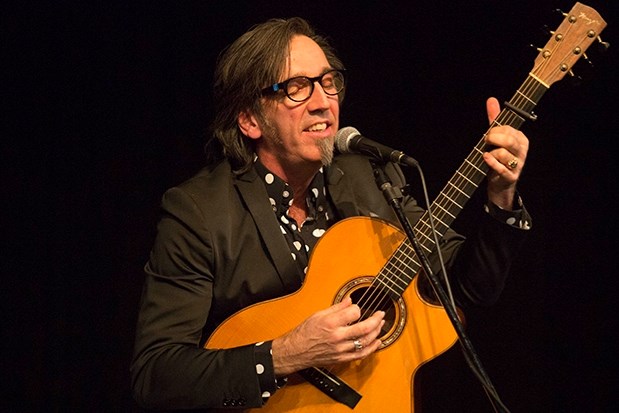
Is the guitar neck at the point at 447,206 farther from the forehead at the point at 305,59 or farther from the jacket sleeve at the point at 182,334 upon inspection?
the forehead at the point at 305,59

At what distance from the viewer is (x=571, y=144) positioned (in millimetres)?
3336

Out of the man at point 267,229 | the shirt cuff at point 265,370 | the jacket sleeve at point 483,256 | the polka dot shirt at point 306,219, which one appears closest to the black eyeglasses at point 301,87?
the man at point 267,229

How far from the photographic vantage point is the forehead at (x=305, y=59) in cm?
262

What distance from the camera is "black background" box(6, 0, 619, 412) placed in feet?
10.6

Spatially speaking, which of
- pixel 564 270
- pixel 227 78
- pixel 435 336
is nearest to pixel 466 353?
pixel 435 336

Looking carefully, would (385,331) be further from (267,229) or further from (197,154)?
(197,154)

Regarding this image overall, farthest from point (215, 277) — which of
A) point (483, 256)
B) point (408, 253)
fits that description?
point (483, 256)

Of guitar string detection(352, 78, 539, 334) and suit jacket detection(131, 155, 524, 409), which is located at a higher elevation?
guitar string detection(352, 78, 539, 334)

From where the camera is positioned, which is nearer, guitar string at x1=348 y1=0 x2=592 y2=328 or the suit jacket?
guitar string at x1=348 y1=0 x2=592 y2=328

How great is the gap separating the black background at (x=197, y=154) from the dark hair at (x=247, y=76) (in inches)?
22.9

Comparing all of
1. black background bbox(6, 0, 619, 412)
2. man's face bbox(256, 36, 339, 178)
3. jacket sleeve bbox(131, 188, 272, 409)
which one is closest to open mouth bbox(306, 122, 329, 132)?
man's face bbox(256, 36, 339, 178)

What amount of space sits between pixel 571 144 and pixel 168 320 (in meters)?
1.89

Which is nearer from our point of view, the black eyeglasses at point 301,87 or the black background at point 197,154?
the black eyeglasses at point 301,87

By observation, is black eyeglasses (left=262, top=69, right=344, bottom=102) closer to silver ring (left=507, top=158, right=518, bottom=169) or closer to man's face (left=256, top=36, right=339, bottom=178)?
man's face (left=256, top=36, right=339, bottom=178)
